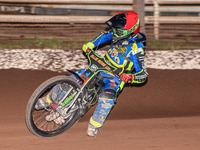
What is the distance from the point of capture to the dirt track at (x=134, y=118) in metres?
3.68

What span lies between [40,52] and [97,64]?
2841mm

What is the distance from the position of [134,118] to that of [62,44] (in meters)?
3.12

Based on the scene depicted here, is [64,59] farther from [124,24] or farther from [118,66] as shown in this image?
[124,24]

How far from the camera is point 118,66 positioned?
4105mm

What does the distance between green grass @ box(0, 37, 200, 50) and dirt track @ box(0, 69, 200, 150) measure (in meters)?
1.18

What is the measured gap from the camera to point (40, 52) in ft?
21.3

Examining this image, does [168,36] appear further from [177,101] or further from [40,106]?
[40,106]

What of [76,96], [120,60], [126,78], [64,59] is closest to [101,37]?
[120,60]

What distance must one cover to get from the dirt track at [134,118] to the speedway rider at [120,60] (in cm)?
34

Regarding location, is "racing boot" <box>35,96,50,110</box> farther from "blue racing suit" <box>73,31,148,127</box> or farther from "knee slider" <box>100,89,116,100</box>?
"knee slider" <box>100,89,116,100</box>

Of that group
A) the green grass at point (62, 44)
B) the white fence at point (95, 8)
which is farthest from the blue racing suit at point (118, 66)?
the white fence at point (95, 8)

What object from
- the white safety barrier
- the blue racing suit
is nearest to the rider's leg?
the blue racing suit

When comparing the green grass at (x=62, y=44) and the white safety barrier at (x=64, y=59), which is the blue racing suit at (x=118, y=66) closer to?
the white safety barrier at (x=64, y=59)

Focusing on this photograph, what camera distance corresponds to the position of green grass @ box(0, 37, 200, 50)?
6.85 meters
